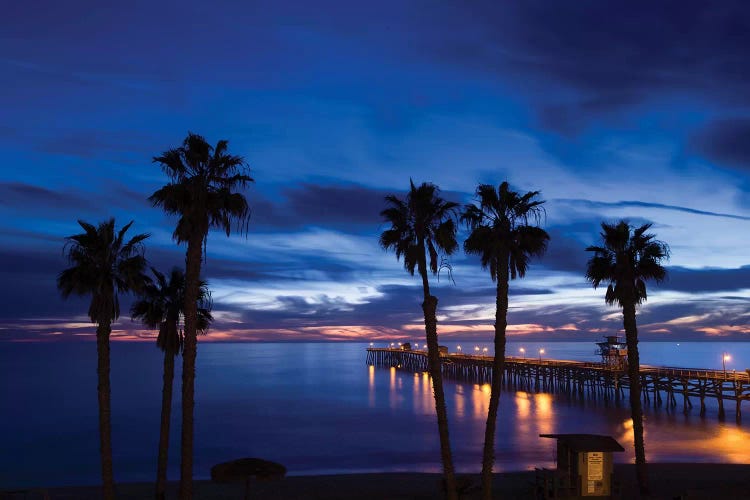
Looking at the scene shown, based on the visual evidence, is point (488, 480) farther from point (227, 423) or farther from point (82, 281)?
point (227, 423)

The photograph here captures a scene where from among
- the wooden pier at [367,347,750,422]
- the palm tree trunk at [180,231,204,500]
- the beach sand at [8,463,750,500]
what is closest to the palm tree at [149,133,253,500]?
the palm tree trunk at [180,231,204,500]

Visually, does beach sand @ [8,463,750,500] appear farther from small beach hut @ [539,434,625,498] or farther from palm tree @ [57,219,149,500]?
palm tree @ [57,219,149,500]

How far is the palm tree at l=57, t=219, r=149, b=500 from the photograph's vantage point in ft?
57.8

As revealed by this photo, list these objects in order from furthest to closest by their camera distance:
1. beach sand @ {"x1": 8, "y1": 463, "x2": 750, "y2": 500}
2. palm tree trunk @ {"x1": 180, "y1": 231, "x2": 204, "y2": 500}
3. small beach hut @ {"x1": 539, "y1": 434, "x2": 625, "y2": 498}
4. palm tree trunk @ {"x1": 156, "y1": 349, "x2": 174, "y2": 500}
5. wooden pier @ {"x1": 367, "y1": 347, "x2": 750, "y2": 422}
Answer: wooden pier @ {"x1": 367, "y1": 347, "x2": 750, "y2": 422}
beach sand @ {"x1": 8, "y1": 463, "x2": 750, "y2": 500}
small beach hut @ {"x1": 539, "y1": 434, "x2": 625, "y2": 498}
palm tree trunk @ {"x1": 156, "y1": 349, "x2": 174, "y2": 500}
palm tree trunk @ {"x1": 180, "y1": 231, "x2": 204, "y2": 500}

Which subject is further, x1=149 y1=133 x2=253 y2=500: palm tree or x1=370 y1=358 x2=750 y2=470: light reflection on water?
x1=370 y1=358 x2=750 y2=470: light reflection on water

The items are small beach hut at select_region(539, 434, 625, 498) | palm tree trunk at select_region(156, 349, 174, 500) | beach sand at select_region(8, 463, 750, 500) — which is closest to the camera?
palm tree trunk at select_region(156, 349, 174, 500)

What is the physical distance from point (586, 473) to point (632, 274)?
758 cm

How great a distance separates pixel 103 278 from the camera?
1772 cm

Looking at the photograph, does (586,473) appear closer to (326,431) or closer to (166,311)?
(166,311)

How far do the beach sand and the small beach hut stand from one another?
93 cm

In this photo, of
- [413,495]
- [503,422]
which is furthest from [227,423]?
[413,495]

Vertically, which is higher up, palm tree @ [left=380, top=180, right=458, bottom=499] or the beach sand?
palm tree @ [left=380, top=180, right=458, bottom=499]

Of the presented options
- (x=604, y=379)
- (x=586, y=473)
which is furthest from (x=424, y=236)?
(x=604, y=379)

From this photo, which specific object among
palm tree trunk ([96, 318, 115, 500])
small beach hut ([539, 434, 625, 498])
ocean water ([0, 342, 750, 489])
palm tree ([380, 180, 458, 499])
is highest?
palm tree ([380, 180, 458, 499])
